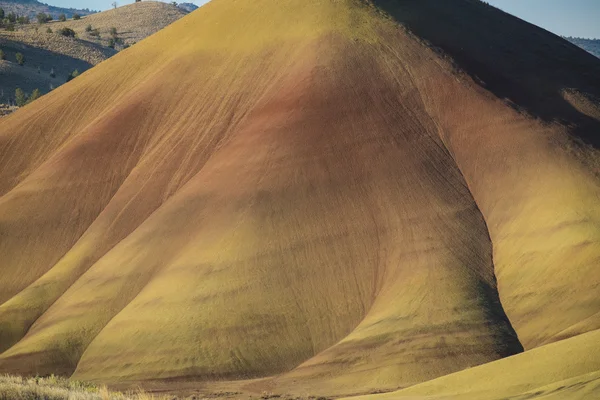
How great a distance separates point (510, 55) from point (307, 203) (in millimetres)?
17407

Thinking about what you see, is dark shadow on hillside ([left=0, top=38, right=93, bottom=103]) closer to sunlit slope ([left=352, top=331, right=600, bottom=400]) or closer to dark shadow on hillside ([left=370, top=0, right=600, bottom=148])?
dark shadow on hillside ([left=370, top=0, right=600, bottom=148])

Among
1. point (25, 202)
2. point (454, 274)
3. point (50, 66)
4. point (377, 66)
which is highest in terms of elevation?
point (377, 66)

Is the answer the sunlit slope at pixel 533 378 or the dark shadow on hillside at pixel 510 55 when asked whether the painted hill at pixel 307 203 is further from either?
the sunlit slope at pixel 533 378

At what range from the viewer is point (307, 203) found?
55.9 m

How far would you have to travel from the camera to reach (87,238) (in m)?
61.6

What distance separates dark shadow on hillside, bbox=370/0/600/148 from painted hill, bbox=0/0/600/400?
0.56 ft

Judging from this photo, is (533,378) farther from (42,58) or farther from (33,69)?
(42,58)

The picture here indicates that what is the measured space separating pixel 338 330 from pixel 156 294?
917 centimetres

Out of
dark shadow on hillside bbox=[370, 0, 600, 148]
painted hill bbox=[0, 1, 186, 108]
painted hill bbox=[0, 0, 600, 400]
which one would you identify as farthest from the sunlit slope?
painted hill bbox=[0, 1, 186, 108]

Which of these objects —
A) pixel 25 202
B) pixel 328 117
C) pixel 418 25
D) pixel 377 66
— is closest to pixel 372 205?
pixel 328 117

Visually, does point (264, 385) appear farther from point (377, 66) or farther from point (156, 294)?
point (377, 66)

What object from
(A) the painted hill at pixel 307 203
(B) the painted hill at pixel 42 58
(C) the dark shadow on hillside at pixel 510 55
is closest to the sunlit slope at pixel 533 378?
(A) the painted hill at pixel 307 203

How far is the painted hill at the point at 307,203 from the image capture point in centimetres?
4944

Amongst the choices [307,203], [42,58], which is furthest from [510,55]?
[42,58]
